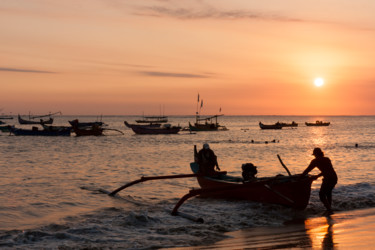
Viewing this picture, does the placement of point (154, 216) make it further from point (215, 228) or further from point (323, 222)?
point (323, 222)

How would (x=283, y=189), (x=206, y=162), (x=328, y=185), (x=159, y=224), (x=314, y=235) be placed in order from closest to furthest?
(x=314, y=235) < (x=159, y=224) < (x=328, y=185) < (x=283, y=189) < (x=206, y=162)

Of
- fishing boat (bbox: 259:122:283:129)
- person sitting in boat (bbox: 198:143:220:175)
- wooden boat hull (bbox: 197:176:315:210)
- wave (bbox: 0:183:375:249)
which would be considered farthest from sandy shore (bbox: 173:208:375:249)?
fishing boat (bbox: 259:122:283:129)

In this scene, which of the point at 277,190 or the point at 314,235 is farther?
the point at 277,190

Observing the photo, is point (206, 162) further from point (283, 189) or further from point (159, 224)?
point (159, 224)

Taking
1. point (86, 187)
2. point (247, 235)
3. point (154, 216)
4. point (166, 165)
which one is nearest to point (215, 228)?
point (247, 235)

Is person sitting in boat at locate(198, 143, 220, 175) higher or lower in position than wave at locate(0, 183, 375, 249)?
higher

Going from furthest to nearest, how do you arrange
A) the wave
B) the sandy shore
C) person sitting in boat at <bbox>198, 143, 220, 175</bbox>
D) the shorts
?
person sitting in boat at <bbox>198, 143, 220, 175</bbox> < the shorts < the wave < the sandy shore

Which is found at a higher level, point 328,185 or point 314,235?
point 328,185

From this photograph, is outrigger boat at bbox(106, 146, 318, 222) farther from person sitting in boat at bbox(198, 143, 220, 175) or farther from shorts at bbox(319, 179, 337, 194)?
person sitting in boat at bbox(198, 143, 220, 175)

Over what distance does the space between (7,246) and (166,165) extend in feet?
68.6

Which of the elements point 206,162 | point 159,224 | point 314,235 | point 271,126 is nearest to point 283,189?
point 314,235

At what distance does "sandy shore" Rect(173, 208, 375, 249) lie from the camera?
7.87 metres

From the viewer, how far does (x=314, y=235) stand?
28.9 feet

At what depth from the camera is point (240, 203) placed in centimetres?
1327
